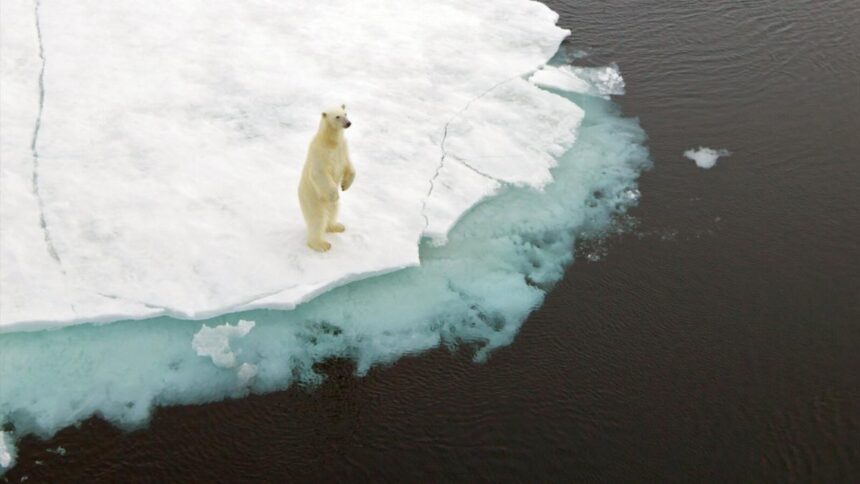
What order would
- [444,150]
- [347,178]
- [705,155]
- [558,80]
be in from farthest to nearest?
[558,80]
[705,155]
[444,150]
[347,178]

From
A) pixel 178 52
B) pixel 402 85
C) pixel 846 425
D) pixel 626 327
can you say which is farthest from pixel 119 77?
pixel 846 425

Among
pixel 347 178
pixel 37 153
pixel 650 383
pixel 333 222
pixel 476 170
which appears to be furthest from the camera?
pixel 476 170

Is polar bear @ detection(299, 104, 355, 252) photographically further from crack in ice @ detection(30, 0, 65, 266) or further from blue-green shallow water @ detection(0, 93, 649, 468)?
crack in ice @ detection(30, 0, 65, 266)

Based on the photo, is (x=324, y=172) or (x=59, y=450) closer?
(x=59, y=450)

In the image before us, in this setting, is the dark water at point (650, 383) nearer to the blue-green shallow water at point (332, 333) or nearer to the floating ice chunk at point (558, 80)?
the blue-green shallow water at point (332, 333)

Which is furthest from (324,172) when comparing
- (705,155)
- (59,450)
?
(705,155)

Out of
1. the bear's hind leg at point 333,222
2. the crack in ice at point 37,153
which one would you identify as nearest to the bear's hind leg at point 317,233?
the bear's hind leg at point 333,222

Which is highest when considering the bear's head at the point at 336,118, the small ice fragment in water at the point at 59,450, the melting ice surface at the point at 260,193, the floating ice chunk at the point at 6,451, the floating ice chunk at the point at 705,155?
the floating ice chunk at the point at 705,155

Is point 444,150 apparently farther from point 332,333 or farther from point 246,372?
point 246,372
